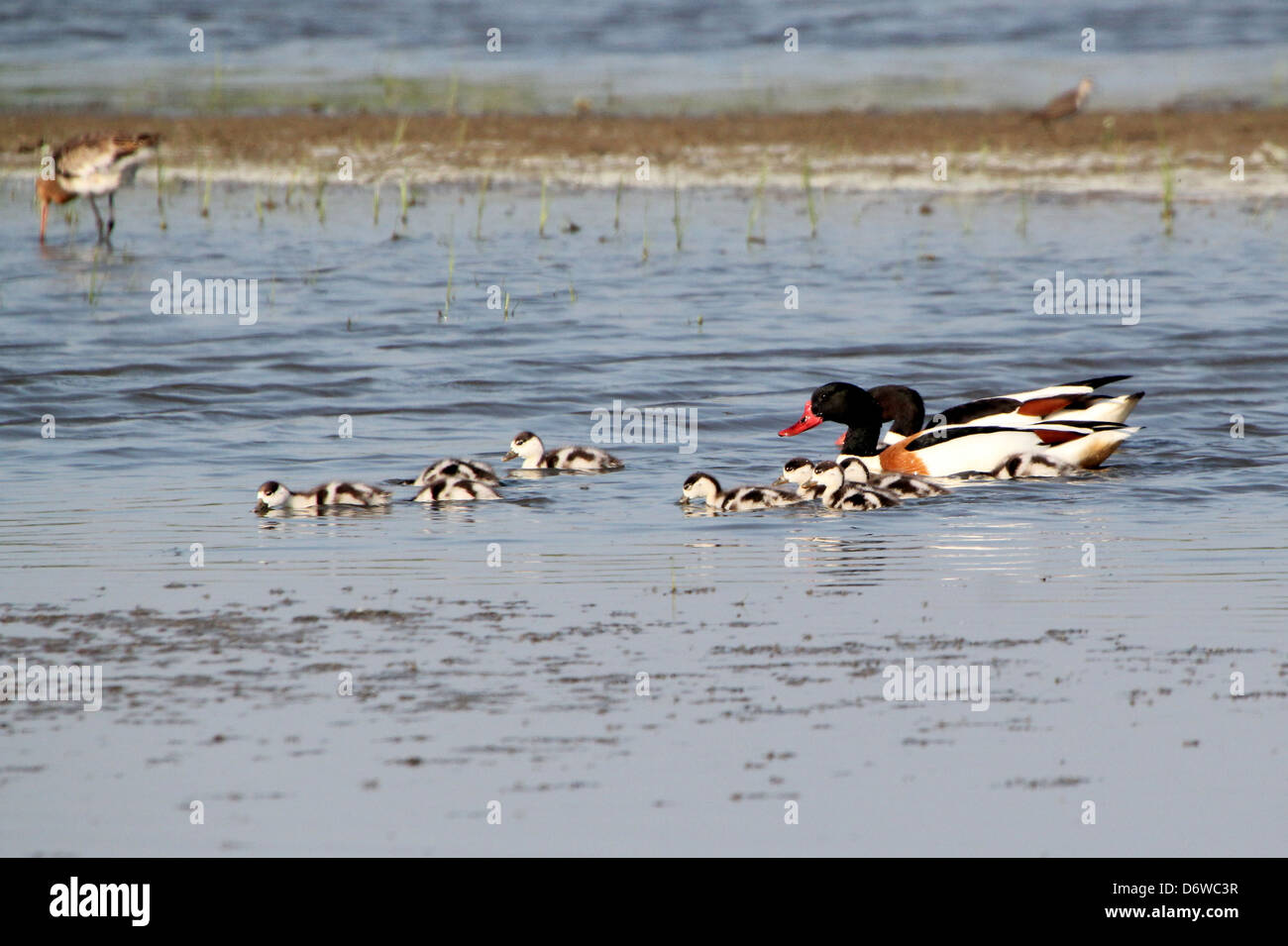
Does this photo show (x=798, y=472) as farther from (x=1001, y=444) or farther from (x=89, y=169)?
(x=89, y=169)

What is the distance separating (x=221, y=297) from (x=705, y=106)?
9.71 metres

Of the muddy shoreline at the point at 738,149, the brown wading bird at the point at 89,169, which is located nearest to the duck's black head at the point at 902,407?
the muddy shoreline at the point at 738,149

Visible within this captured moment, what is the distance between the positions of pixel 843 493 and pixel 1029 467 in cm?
127

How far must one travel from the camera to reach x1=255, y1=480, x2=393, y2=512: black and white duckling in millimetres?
8289

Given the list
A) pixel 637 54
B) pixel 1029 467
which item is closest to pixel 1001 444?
pixel 1029 467

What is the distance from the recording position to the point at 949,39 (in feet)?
95.8

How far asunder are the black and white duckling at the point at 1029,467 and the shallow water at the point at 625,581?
0.65 feet

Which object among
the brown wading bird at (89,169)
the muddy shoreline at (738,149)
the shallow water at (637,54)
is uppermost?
the shallow water at (637,54)

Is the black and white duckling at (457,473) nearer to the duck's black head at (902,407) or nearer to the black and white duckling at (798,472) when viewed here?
the black and white duckling at (798,472)

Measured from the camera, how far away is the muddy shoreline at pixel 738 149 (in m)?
19.2

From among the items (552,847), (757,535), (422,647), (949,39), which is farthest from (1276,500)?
(949,39)

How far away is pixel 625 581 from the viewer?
699 centimetres

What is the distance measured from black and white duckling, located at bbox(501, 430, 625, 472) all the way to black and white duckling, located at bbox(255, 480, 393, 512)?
3.58 ft

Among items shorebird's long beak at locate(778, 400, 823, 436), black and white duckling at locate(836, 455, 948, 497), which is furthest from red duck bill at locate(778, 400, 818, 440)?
black and white duckling at locate(836, 455, 948, 497)
